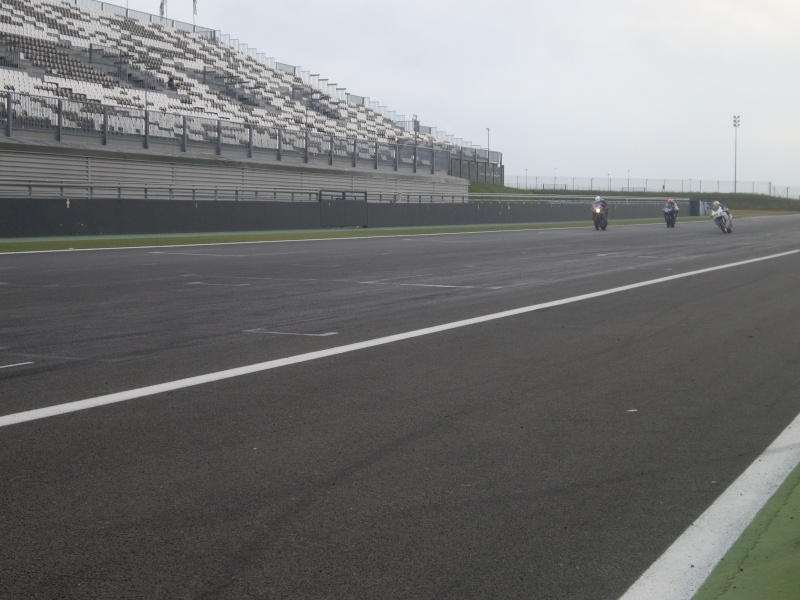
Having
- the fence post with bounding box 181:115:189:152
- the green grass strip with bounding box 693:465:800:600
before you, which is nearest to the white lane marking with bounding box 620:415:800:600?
the green grass strip with bounding box 693:465:800:600

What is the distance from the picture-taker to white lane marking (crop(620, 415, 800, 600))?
352 centimetres

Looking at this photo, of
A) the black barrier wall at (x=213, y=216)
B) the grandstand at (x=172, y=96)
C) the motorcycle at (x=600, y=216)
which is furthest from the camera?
the motorcycle at (x=600, y=216)

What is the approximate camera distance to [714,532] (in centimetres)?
409

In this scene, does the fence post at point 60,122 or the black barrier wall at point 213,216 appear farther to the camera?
the fence post at point 60,122

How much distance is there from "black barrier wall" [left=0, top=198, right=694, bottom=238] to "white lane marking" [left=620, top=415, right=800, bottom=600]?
2522 centimetres

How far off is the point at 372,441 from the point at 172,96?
159 feet

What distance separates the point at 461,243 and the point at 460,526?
26.1 metres

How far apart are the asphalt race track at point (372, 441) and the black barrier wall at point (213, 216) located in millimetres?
15886

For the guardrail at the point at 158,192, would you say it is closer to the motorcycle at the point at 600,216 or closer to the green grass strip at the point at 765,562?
the motorcycle at the point at 600,216

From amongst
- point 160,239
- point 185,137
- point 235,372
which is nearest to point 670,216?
point 185,137

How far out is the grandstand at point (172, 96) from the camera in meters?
37.9

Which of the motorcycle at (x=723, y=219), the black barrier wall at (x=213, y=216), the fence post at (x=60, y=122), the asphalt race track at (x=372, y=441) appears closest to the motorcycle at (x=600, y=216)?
the motorcycle at (x=723, y=219)

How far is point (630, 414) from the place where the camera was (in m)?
6.27

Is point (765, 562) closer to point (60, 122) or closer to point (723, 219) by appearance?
point (60, 122)
